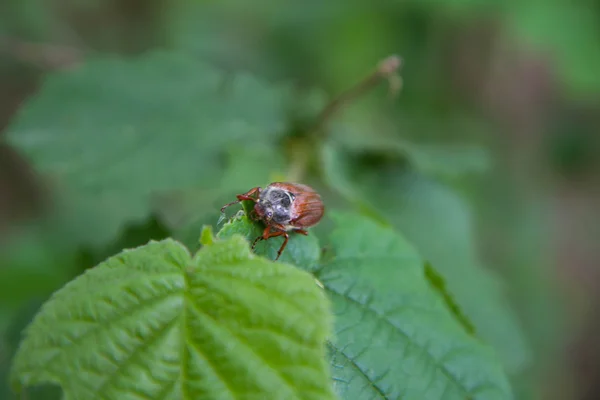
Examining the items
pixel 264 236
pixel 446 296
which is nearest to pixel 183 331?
pixel 264 236

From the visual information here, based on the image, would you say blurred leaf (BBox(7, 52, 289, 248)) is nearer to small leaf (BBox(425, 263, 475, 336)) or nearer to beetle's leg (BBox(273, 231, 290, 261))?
beetle's leg (BBox(273, 231, 290, 261))

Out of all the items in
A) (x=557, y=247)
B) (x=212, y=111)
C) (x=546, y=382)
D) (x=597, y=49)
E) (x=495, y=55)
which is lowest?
(x=546, y=382)

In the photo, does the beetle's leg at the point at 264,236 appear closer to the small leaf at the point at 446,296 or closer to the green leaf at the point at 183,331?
the green leaf at the point at 183,331

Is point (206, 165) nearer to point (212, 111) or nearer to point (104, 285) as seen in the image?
point (212, 111)

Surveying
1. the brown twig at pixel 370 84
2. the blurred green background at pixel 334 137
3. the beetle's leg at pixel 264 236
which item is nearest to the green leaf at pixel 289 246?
the beetle's leg at pixel 264 236

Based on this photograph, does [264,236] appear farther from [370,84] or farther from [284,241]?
[370,84]

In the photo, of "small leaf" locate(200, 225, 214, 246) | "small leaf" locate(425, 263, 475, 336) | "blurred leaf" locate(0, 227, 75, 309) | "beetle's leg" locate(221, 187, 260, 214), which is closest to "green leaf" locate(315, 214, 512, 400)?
"small leaf" locate(425, 263, 475, 336)

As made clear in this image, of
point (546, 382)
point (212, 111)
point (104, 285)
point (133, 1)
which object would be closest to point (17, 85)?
point (133, 1)
